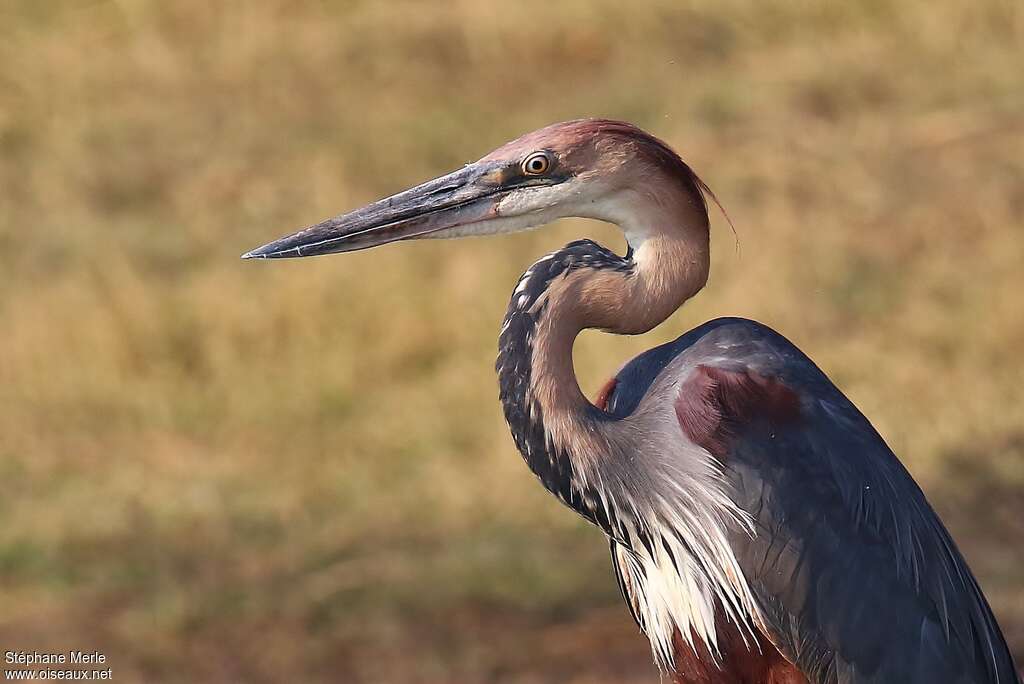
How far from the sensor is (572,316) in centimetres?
379

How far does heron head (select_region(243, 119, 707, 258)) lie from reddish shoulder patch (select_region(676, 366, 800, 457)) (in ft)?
1.18

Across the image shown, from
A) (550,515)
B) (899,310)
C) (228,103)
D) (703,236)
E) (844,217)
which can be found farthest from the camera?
(228,103)

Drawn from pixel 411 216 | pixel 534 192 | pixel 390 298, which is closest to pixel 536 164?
pixel 534 192

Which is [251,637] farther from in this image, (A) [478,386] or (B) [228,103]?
(B) [228,103]

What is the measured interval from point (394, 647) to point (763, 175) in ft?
13.6

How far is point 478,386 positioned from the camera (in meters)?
8.46

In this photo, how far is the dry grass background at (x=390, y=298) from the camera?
6.90m

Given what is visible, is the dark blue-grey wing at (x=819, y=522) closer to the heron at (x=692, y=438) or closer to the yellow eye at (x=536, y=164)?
the heron at (x=692, y=438)

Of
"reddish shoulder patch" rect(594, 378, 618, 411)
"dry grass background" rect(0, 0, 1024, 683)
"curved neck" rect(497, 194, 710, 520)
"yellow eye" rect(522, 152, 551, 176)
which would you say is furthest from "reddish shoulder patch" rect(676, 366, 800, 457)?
"dry grass background" rect(0, 0, 1024, 683)

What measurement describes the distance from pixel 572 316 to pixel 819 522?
72 centimetres

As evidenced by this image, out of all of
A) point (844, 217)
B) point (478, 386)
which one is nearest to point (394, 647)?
point (478, 386)

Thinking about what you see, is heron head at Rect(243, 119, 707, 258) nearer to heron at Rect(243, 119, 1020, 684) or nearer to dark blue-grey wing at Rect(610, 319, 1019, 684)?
heron at Rect(243, 119, 1020, 684)

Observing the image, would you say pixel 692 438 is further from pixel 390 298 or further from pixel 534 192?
pixel 390 298

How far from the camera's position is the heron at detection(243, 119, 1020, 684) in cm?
382
